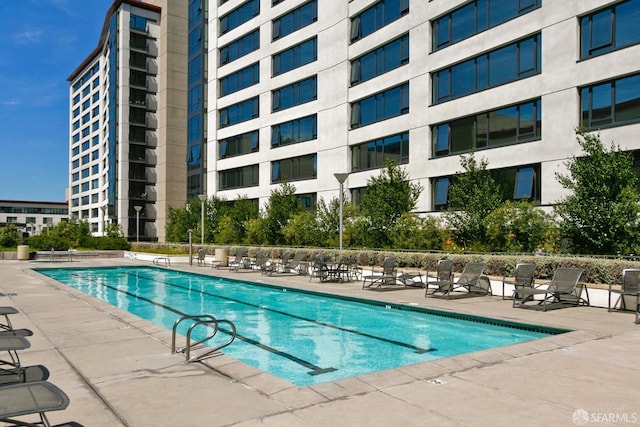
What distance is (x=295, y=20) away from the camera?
3947 centimetres

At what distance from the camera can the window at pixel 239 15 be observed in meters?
44.2

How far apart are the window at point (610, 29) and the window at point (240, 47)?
28461 millimetres

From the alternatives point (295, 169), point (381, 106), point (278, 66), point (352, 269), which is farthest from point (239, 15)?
point (352, 269)

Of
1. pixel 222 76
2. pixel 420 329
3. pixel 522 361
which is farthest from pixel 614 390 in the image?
pixel 222 76

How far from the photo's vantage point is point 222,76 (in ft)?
158

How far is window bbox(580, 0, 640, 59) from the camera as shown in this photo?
2011 cm

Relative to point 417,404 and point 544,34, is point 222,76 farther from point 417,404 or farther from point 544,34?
point 417,404

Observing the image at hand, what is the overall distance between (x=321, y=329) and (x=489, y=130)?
57.8 ft

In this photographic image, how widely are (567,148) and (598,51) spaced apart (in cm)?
419

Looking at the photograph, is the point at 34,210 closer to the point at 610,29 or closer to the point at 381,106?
the point at 381,106

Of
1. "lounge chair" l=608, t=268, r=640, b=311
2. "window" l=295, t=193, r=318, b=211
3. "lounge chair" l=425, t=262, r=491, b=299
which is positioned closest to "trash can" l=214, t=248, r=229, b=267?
"window" l=295, t=193, r=318, b=211

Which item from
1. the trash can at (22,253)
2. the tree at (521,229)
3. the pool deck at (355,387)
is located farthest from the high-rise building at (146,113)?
the pool deck at (355,387)

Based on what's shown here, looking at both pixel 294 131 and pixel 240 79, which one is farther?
pixel 240 79

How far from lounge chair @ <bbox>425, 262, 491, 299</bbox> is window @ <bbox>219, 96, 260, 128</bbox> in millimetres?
31202
